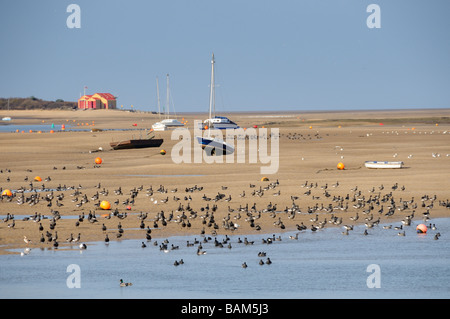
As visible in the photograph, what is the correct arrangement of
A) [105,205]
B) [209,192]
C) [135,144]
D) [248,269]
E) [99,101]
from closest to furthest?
[248,269] → [105,205] → [209,192] → [135,144] → [99,101]

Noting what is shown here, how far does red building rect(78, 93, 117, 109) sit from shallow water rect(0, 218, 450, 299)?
530ft

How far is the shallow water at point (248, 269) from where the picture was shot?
68.1 ft

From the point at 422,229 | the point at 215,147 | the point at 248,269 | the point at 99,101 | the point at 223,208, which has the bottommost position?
the point at 248,269

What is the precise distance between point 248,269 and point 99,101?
168 m

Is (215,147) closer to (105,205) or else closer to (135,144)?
(135,144)

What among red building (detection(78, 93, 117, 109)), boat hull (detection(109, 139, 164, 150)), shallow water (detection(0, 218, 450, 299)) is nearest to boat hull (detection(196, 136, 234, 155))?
boat hull (detection(109, 139, 164, 150))

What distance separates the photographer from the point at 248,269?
23188 mm

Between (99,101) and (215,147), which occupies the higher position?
(99,101)

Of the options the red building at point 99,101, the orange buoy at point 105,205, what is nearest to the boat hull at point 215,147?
the orange buoy at point 105,205

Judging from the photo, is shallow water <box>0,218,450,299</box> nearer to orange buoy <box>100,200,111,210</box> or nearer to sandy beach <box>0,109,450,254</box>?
sandy beach <box>0,109,450,254</box>

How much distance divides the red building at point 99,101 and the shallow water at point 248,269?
161 meters

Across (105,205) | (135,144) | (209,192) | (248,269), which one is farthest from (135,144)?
(248,269)

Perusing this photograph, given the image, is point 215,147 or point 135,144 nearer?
point 215,147

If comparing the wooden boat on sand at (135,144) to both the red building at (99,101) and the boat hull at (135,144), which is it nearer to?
the boat hull at (135,144)
